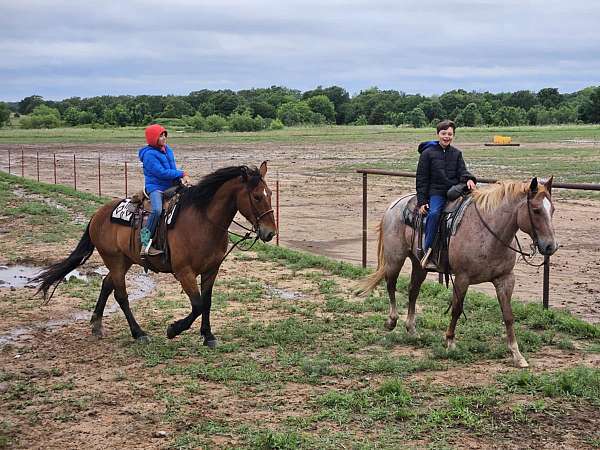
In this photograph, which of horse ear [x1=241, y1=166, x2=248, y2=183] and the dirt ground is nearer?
horse ear [x1=241, y1=166, x2=248, y2=183]

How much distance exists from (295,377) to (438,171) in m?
2.63

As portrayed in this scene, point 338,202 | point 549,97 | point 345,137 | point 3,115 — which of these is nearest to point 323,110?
point 549,97

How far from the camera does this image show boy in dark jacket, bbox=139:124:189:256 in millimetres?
7836

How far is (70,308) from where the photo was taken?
31.3 ft

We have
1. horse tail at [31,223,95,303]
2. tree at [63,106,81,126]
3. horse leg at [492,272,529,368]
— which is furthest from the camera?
tree at [63,106,81,126]

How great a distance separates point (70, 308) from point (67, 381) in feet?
9.96

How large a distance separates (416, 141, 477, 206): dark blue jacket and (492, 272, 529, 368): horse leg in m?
1.11

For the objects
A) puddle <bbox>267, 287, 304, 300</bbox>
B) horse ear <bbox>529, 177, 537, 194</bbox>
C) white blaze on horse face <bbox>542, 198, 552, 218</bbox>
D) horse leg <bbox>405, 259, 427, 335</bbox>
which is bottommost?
puddle <bbox>267, 287, 304, 300</bbox>

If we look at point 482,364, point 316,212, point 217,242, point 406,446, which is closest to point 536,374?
point 482,364

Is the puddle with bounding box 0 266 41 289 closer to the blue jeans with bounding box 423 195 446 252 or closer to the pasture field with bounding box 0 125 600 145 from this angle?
the blue jeans with bounding box 423 195 446 252

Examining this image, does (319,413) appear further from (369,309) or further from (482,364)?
(369,309)

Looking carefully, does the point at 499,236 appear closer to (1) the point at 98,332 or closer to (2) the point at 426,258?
(2) the point at 426,258

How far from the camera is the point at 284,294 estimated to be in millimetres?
10383

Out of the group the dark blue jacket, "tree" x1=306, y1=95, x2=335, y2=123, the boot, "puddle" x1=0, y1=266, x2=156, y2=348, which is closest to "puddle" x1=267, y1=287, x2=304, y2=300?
"puddle" x1=0, y1=266, x2=156, y2=348
